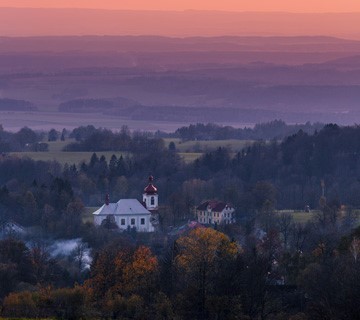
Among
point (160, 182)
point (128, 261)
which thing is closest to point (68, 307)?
point (128, 261)

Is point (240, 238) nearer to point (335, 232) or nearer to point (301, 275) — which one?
point (335, 232)

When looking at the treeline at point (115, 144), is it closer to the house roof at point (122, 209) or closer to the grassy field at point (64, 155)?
the grassy field at point (64, 155)

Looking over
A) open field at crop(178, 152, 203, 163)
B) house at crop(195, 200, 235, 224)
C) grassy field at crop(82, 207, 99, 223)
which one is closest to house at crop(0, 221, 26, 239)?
grassy field at crop(82, 207, 99, 223)

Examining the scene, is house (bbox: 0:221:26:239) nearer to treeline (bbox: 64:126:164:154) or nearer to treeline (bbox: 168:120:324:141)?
treeline (bbox: 64:126:164:154)

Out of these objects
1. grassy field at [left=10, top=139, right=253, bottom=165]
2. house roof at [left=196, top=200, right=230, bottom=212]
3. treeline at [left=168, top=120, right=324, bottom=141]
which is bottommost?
treeline at [left=168, top=120, right=324, bottom=141]

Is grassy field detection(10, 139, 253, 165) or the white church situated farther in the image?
grassy field detection(10, 139, 253, 165)

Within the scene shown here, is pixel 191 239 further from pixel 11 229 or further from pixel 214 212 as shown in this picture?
pixel 214 212

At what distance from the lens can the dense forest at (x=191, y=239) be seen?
128ft

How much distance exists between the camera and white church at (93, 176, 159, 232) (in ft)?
254

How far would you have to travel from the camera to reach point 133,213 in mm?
78688

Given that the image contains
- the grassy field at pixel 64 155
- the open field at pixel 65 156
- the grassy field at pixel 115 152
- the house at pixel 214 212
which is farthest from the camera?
the grassy field at pixel 115 152

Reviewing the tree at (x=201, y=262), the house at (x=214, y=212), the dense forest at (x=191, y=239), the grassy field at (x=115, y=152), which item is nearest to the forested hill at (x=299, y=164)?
the dense forest at (x=191, y=239)

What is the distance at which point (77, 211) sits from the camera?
76.2 metres

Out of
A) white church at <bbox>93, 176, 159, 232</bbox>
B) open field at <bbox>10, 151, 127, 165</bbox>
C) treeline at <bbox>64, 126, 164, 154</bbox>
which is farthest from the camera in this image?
treeline at <bbox>64, 126, 164, 154</bbox>
